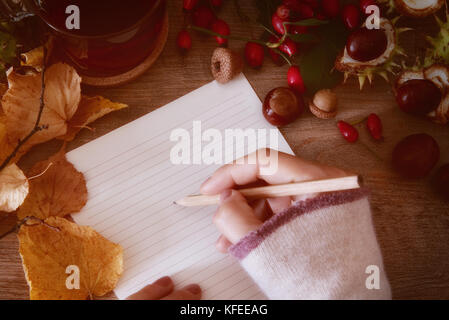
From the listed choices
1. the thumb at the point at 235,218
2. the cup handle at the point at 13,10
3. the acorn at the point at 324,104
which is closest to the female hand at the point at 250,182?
the thumb at the point at 235,218

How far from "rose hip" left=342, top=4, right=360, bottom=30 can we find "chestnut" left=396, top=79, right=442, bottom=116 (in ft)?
0.41

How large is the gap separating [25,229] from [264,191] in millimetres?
345

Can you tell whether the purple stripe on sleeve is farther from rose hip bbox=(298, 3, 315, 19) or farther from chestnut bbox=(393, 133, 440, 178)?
rose hip bbox=(298, 3, 315, 19)

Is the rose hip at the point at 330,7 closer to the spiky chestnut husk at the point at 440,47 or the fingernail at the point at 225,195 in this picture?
the spiky chestnut husk at the point at 440,47

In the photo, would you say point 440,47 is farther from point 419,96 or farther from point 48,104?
point 48,104

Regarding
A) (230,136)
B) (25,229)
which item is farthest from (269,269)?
(25,229)

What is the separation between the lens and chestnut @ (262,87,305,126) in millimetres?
653

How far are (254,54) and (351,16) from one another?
17cm

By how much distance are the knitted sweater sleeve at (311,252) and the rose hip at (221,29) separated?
31 centimetres

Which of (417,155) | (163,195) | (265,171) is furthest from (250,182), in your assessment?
(417,155)

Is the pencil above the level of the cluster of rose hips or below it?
below

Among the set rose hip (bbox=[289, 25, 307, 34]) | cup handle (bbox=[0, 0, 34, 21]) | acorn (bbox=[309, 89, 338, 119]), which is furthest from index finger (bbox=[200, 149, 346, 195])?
cup handle (bbox=[0, 0, 34, 21])

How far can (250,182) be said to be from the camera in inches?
24.8

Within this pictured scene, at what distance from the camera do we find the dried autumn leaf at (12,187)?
1.98ft
